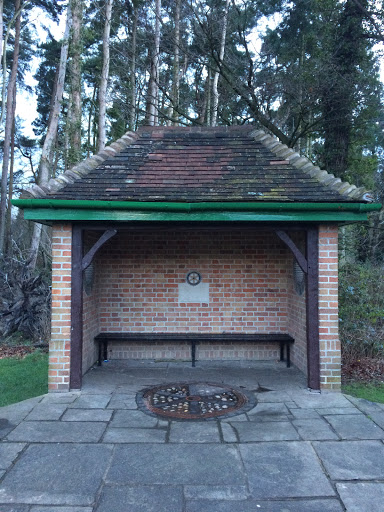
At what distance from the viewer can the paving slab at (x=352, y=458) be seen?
300 centimetres

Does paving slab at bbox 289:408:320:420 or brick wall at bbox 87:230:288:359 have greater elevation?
brick wall at bbox 87:230:288:359

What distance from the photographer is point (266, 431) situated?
3785 millimetres

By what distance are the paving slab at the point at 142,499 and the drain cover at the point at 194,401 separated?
1.33 m

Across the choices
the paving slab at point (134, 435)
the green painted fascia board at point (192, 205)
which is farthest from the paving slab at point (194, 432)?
the green painted fascia board at point (192, 205)

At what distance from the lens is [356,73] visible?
10070 mm

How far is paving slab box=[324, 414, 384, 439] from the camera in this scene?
370 centimetres

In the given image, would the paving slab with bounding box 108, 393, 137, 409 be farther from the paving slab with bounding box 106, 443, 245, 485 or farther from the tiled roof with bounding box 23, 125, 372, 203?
the tiled roof with bounding box 23, 125, 372, 203

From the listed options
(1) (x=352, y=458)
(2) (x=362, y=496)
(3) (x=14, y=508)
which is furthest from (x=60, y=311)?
(2) (x=362, y=496)

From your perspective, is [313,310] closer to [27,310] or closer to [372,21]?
[27,310]

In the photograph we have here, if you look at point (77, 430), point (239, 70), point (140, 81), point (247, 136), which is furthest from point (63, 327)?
point (140, 81)

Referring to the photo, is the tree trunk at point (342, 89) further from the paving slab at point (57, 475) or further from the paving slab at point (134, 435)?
the paving slab at point (57, 475)

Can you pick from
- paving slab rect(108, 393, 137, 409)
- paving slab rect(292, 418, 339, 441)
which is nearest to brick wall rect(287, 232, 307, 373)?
paving slab rect(292, 418, 339, 441)

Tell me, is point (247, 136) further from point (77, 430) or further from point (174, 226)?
point (77, 430)

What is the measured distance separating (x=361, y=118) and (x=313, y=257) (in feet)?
22.6
